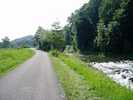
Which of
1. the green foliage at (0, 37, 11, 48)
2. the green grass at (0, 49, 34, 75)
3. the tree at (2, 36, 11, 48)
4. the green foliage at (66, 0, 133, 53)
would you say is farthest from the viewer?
the tree at (2, 36, 11, 48)

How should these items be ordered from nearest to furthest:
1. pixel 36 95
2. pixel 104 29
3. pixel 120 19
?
1. pixel 36 95
2. pixel 120 19
3. pixel 104 29

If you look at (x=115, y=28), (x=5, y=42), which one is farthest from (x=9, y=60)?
(x=5, y=42)

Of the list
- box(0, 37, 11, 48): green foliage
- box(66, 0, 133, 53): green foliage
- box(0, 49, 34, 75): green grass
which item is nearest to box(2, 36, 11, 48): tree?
box(0, 37, 11, 48): green foliage

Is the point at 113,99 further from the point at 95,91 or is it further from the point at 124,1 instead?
the point at 124,1

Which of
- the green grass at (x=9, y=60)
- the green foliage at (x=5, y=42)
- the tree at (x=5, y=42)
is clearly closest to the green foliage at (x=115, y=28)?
the green grass at (x=9, y=60)

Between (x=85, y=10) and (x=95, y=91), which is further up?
(x=85, y=10)

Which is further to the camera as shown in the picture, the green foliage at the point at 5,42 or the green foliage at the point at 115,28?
the green foliage at the point at 5,42

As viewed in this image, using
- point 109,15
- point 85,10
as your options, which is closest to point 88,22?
point 85,10

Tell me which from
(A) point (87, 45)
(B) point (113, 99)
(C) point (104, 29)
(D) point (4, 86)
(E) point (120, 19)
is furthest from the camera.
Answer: (A) point (87, 45)

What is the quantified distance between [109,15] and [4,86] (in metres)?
73.6

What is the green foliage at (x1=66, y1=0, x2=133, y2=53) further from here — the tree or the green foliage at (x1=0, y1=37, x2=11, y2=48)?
the green foliage at (x1=0, y1=37, x2=11, y2=48)

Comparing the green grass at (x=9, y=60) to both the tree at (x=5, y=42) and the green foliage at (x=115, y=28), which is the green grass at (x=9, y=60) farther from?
the tree at (x=5, y=42)

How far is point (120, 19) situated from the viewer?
248 feet

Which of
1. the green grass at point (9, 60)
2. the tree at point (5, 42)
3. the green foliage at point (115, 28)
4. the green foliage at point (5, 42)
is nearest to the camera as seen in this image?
the green grass at point (9, 60)
